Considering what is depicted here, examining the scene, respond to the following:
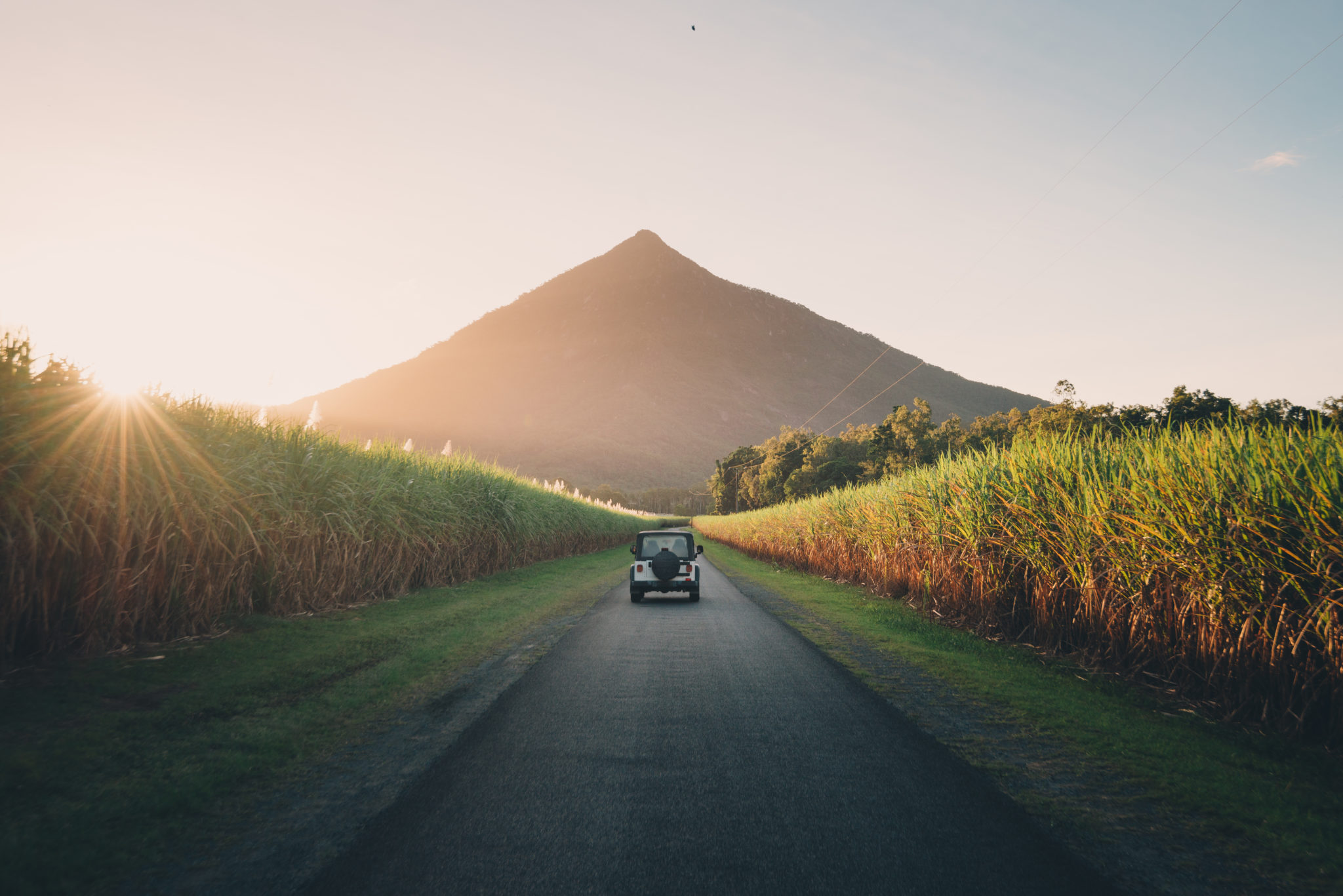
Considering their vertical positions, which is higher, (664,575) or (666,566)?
(666,566)

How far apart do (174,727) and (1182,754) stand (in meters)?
7.20

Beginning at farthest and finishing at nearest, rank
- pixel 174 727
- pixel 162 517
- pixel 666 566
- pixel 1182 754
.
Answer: pixel 666 566, pixel 162 517, pixel 174 727, pixel 1182 754

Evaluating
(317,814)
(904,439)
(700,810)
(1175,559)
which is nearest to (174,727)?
(317,814)

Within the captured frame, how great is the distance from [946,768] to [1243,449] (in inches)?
178

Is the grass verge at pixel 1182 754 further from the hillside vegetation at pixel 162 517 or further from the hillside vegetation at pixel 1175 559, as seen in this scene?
the hillside vegetation at pixel 162 517

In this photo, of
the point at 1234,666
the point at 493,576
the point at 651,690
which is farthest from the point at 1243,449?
the point at 493,576

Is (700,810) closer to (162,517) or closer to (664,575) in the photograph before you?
(162,517)

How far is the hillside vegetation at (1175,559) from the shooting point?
15.6 ft

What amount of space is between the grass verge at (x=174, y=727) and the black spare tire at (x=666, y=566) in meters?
5.77

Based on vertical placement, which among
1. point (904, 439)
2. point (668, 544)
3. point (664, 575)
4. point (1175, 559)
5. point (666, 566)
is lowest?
point (664, 575)

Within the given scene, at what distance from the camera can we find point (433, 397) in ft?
600

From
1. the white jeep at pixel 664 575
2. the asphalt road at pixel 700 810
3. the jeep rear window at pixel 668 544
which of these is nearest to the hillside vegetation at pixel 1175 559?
the asphalt road at pixel 700 810

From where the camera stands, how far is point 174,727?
14.5 ft

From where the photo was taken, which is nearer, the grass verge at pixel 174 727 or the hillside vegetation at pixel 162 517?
the grass verge at pixel 174 727
